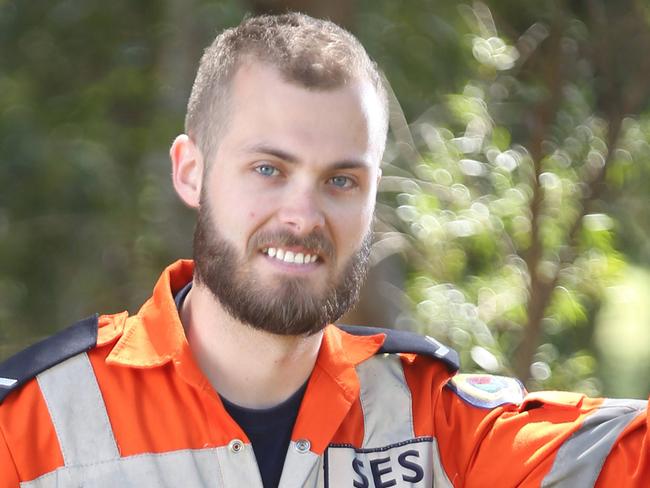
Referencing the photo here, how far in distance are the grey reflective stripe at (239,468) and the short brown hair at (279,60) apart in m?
0.59

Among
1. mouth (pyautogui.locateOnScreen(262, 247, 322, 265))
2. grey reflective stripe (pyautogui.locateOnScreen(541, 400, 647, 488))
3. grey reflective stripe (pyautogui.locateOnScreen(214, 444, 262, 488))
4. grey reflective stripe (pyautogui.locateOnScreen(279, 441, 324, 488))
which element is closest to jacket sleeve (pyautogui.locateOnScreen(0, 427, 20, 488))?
grey reflective stripe (pyautogui.locateOnScreen(214, 444, 262, 488))

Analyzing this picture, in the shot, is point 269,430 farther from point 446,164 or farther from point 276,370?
point 446,164

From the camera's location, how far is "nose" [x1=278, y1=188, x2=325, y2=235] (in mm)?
2543

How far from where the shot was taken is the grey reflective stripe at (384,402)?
2695 millimetres

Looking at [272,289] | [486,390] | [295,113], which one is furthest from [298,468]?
[295,113]

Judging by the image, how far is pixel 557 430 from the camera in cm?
259

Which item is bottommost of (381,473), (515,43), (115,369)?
(381,473)

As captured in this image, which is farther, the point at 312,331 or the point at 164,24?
the point at 164,24

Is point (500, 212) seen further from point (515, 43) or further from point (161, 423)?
point (161, 423)

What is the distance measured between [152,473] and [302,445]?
293mm

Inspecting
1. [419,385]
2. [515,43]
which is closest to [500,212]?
[515,43]

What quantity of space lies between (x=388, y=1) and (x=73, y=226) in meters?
1.23

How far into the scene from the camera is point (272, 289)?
2576mm

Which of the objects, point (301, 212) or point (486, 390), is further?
point (486, 390)
